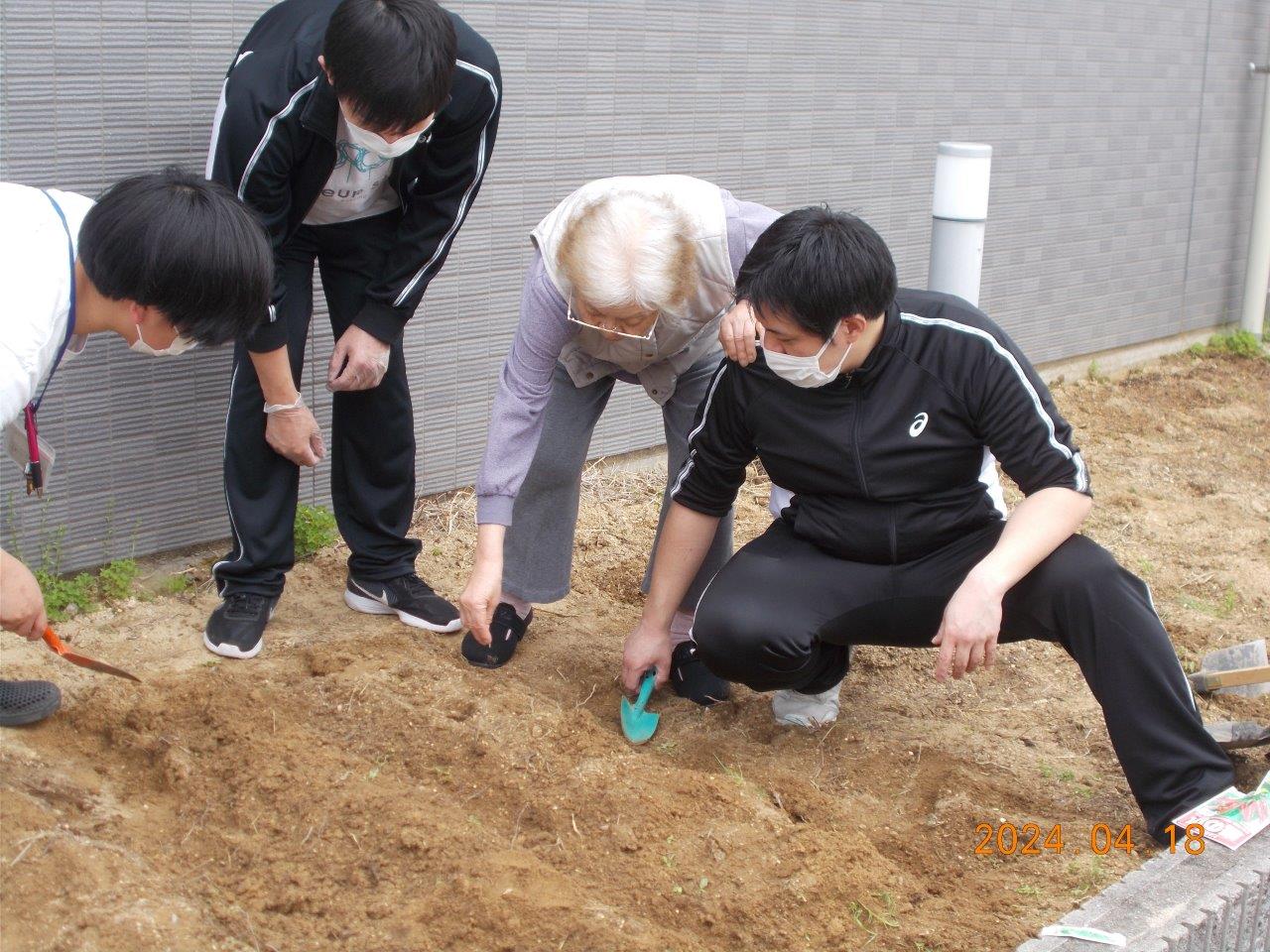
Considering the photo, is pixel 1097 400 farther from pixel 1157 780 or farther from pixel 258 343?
pixel 258 343

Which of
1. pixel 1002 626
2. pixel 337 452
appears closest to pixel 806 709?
pixel 1002 626

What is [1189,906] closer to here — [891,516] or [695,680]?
[891,516]

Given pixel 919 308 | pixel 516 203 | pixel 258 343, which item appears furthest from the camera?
pixel 516 203

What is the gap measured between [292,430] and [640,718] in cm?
104

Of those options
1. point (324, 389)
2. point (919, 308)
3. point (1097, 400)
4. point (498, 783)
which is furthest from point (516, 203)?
point (1097, 400)

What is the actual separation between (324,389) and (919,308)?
1.89 m

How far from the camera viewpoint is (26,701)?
8.78 ft

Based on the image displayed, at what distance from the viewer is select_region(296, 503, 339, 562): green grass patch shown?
3766mm

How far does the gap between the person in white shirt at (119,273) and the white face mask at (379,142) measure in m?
0.47

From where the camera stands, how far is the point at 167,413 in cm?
349

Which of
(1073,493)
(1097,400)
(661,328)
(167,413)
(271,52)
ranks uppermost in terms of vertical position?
(271,52)

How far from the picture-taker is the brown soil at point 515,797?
84.3 inches

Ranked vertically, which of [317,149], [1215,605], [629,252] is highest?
[317,149]

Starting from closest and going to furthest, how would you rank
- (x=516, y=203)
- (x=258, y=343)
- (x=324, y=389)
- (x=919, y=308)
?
(x=919, y=308) < (x=258, y=343) < (x=324, y=389) < (x=516, y=203)
